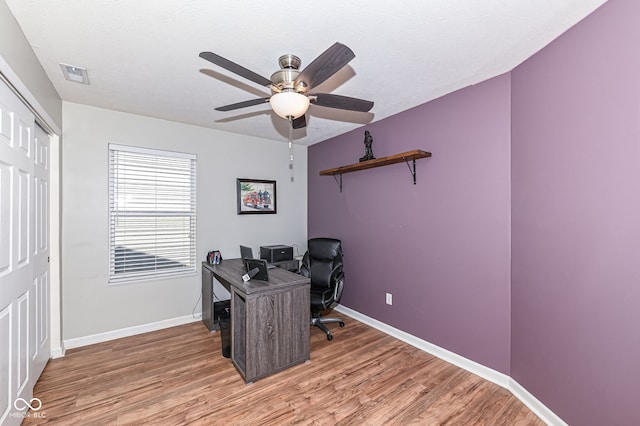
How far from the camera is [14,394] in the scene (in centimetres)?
166

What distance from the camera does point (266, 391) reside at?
6.92 feet

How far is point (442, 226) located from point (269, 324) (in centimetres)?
179

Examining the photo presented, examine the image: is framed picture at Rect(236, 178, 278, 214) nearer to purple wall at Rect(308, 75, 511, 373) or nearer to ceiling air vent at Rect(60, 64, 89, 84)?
purple wall at Rect(308, 75, 511, 373)

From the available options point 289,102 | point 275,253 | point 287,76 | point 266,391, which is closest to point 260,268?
point 266,391

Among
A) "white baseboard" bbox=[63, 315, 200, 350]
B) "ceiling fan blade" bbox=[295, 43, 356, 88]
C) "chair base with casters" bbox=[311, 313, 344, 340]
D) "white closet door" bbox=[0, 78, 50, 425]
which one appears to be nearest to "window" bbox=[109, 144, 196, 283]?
"white baseboard" bbox=[63, 315, 200, 350]

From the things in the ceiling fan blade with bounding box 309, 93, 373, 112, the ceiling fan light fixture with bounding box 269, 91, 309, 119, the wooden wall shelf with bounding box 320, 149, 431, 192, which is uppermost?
the ceiling fan blade with bounding box 309, 93, 373, 112

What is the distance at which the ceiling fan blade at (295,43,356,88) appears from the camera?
1.32m

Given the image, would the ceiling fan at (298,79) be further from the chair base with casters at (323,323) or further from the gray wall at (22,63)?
the chair base with casters at (323,323)

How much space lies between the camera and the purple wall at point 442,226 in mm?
2219

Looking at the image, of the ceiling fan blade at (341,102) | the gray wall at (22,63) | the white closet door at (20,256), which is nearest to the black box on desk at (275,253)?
the white closet door at (20,256)

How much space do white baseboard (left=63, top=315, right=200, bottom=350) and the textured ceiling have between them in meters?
2.38

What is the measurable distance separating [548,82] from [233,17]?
200 cm

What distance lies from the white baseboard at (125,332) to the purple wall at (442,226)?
2.10 metres

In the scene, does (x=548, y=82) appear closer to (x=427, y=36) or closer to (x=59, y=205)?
(x=427, y=36)
